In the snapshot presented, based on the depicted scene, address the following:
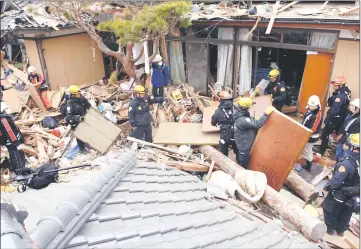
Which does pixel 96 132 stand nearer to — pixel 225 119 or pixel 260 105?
pixel 225 119

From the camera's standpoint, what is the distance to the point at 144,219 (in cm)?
347

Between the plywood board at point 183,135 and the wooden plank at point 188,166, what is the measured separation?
4.15ft

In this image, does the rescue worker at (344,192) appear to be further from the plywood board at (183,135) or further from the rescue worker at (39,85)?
the rescue worker at (39,85)

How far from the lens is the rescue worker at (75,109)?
→ 8820mm

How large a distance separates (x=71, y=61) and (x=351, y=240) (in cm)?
1223

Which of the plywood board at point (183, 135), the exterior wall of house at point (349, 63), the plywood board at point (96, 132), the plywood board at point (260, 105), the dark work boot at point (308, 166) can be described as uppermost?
the exterior wall of house at point (349, 63)

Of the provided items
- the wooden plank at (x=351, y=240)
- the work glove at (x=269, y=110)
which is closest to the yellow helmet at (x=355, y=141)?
the work glove at (x=269, y=110)

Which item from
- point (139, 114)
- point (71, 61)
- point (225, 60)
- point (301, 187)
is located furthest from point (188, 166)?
point (71, 61)

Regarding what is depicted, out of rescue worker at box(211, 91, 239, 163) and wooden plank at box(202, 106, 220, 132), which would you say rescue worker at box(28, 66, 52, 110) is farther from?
rescue worker at box(211, 91, 239, 163)

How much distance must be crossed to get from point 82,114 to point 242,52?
5785 mm

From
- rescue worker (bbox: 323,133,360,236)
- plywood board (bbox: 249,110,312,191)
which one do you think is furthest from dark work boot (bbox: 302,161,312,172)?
rescue worker (bbox: 323,133,360,236)

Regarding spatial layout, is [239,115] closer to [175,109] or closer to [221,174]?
[221,174]

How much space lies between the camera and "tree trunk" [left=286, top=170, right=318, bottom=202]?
22.6 ft

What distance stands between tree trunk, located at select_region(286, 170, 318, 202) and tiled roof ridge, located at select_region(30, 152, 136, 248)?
14.8ft
